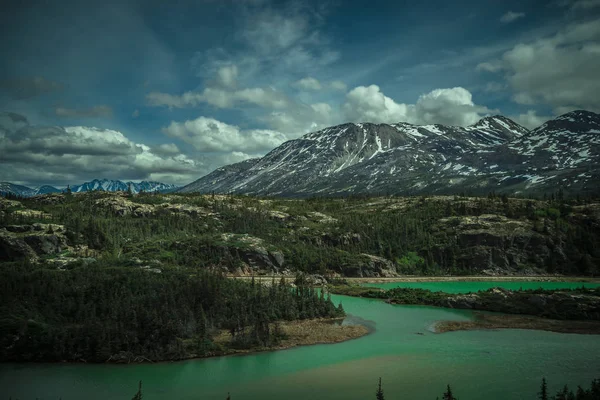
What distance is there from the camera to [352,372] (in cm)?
3950

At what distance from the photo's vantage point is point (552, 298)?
66.0m

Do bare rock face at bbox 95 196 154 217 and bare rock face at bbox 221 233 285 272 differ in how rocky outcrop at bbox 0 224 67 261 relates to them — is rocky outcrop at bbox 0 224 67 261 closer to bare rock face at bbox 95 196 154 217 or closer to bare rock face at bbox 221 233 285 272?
bare rock face at bbox 95 196 154 217

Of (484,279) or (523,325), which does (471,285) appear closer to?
(484,279)

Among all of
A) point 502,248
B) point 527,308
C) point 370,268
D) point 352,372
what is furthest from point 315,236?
point 352,372

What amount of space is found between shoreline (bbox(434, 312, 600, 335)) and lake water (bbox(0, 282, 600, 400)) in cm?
433

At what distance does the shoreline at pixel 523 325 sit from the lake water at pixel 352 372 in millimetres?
4334

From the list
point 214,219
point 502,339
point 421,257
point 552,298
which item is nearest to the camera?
point 502,339

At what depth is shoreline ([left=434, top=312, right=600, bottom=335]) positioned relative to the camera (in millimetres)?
55625

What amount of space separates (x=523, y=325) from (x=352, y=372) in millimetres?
32783

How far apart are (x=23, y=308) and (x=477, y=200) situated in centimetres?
15746

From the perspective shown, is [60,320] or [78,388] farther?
[60,320]

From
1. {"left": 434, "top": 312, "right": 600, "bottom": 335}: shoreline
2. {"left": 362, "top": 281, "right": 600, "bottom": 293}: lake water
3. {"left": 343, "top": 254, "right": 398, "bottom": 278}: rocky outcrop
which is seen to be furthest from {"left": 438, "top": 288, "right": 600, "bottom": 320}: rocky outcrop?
{"left": 343, "top": 254, "right": 398, "bottom": 278}: rocky outcrop

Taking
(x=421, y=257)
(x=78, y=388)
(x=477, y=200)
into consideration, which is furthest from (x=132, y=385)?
(x=477, y=200)

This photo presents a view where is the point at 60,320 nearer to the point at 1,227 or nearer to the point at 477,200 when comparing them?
the point at 1,227
